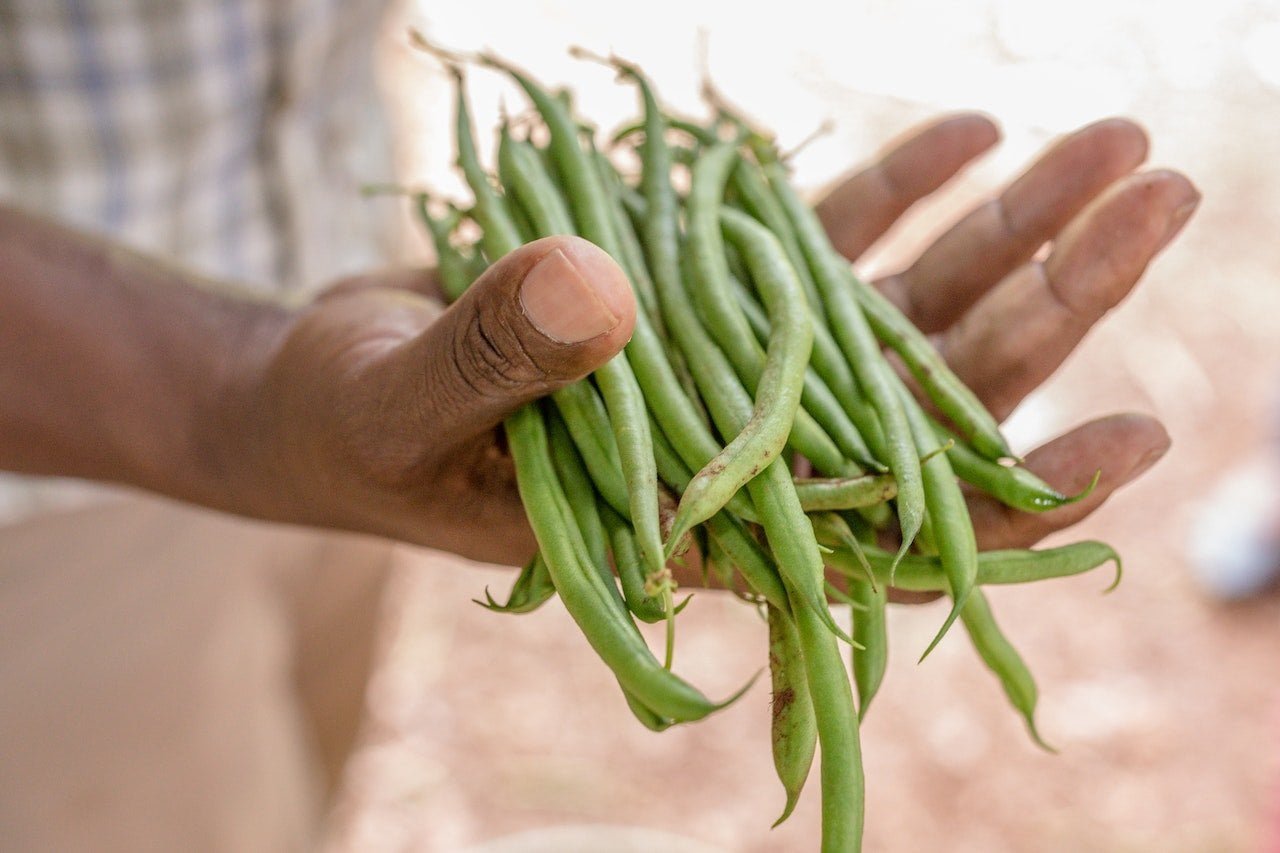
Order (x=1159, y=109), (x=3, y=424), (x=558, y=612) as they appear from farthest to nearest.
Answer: (x=1159, y=109) < (x=558, y=612) < (x=3, y=424)

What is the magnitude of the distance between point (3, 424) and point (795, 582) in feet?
3.66

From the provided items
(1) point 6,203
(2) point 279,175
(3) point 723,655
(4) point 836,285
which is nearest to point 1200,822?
(3) point 723,655

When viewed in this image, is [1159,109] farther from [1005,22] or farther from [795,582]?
[795,582]

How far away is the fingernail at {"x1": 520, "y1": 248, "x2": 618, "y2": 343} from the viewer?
0.94 metres

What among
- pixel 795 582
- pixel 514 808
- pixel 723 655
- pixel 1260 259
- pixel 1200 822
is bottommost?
pixel 514 808

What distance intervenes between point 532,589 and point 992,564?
46 cm

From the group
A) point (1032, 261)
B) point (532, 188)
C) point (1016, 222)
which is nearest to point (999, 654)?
point (1032, 261)

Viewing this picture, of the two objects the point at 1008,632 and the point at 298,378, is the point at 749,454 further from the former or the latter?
the point at 1008,632

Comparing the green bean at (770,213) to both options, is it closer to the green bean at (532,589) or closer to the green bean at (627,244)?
the green bean at (627,244)

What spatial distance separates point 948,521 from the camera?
3.68 ft

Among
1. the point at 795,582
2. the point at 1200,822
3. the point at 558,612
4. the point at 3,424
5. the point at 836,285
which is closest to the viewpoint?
the point at 795,582

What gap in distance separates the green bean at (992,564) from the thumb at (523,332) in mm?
324

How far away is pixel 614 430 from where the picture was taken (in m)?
1.08

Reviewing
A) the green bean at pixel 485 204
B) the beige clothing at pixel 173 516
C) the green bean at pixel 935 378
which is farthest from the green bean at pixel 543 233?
the beige clothing at pixel 173 516
